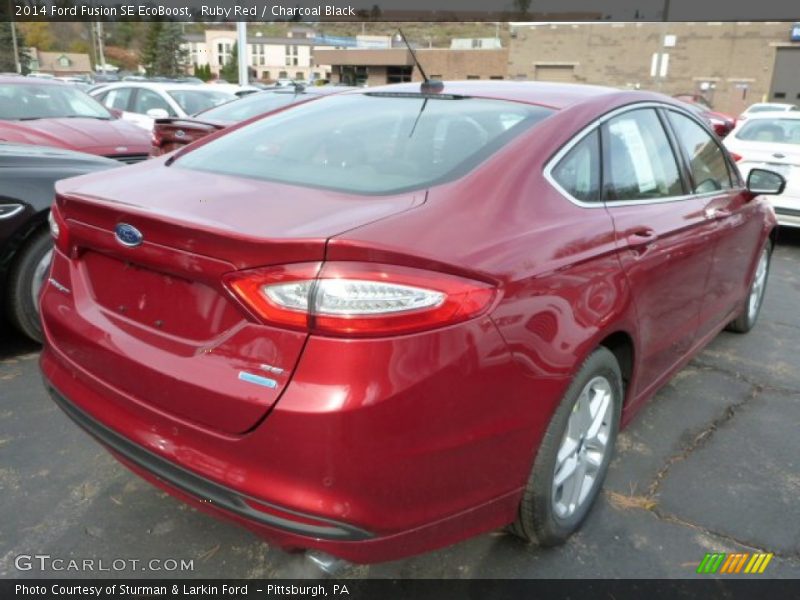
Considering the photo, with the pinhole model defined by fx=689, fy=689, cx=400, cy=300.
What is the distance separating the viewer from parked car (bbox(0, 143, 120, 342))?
12.1 feet

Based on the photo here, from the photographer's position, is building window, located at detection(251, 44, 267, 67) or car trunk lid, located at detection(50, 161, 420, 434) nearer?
car trunk lid, located at detection(50, 161, 420, 434)

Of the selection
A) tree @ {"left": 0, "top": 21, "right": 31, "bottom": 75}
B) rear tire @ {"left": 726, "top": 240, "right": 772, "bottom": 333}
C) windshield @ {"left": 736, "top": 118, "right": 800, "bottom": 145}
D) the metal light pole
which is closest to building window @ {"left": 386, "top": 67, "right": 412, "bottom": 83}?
tree @ {"left": 0, "top": 21, "right": 31, "bottom": 75}

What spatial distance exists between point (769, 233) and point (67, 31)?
14457 cm

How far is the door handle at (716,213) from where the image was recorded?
10.7ft

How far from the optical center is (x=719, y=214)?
3.41 m

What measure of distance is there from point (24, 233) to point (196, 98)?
28.0ft

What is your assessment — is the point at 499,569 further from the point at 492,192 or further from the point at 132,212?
the point at 132,212

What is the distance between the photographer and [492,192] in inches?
80.4

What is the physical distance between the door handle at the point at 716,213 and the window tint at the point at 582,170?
1.00m

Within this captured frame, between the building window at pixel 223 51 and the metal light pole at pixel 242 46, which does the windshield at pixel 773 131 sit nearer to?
the metal light pole at pixel 242 46

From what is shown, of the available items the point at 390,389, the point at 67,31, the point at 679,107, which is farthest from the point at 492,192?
the point at 67,31
